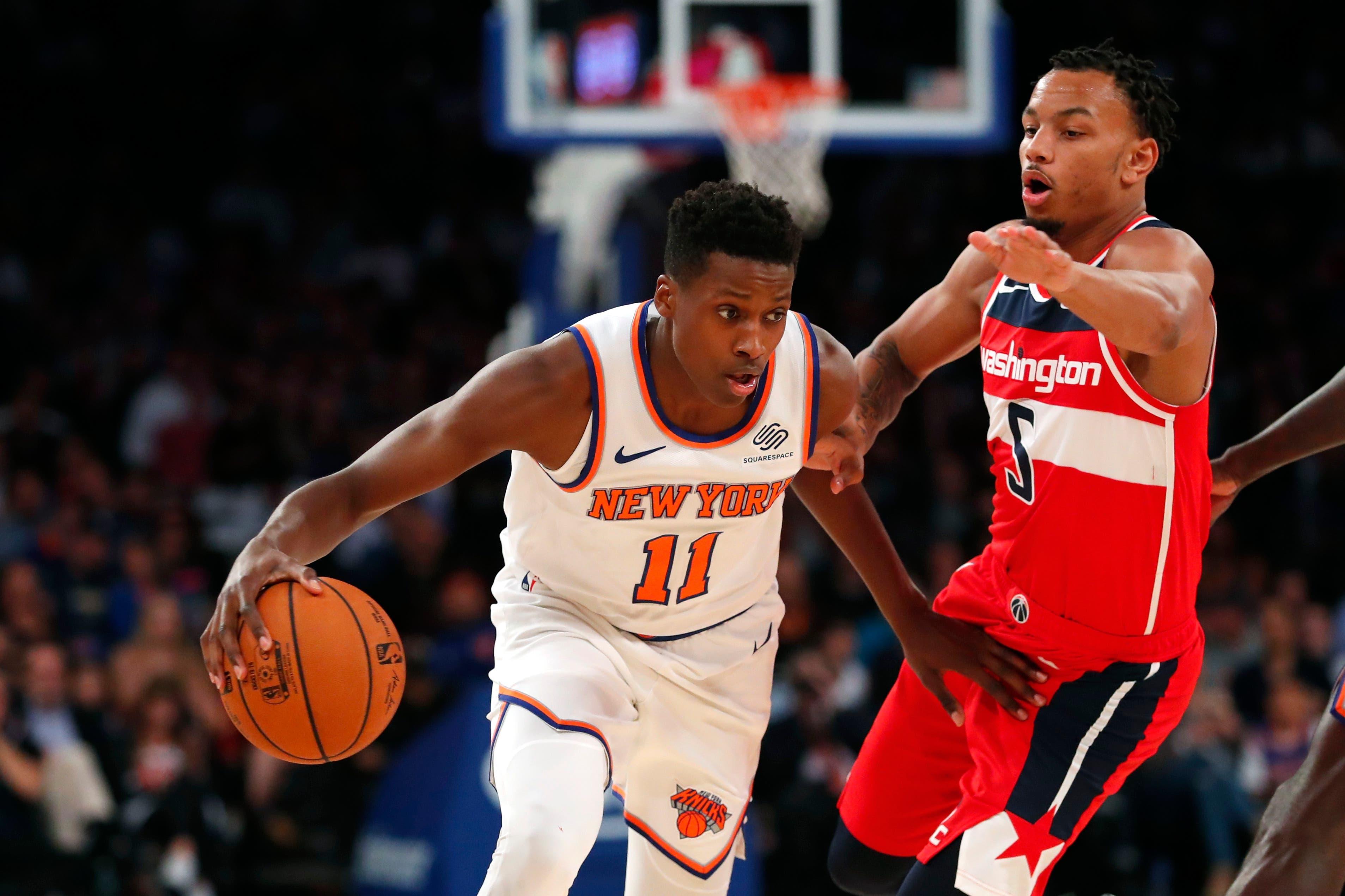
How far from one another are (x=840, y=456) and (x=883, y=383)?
308mm

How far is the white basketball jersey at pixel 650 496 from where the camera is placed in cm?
372

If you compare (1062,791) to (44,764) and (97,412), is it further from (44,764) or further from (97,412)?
(97,412)

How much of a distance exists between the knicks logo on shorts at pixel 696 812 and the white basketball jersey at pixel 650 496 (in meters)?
0.39

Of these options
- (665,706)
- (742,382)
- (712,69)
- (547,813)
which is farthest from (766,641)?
(712,69)

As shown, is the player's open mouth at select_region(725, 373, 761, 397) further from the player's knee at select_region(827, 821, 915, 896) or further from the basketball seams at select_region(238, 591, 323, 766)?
the player's knee at select_region(827, 821, 915, 896)

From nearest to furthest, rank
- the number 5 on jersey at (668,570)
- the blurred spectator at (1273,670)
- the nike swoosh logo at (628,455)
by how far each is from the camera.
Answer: the nike swoosh logo at (628,455)
the number 5 on jersey at (668,570)
the blurred spectator at (1273,670)

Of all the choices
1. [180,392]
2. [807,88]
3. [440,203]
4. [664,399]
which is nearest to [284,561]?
[664,399]

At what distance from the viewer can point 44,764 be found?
7.40 metres

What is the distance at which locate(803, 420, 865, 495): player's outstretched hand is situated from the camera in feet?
13.0

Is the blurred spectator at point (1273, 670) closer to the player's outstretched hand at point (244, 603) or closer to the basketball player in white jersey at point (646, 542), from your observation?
the basketball player in white jersey at point (646, 542)

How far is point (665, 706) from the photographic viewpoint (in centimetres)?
386

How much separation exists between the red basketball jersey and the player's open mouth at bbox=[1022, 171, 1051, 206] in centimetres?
19

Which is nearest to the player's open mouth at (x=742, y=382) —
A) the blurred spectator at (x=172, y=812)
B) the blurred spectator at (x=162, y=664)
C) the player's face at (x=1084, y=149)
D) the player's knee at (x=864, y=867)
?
the player's face at (x=1084, y=149)

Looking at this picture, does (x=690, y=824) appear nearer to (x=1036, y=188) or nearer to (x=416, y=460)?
(x=416, y=460)
